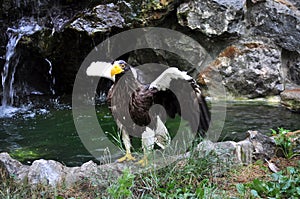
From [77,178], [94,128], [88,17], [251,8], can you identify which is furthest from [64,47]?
[77,178]

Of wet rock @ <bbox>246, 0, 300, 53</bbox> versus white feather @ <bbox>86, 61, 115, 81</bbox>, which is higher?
wet rock @ <bbox>246, 0, 300, 53</bbox>

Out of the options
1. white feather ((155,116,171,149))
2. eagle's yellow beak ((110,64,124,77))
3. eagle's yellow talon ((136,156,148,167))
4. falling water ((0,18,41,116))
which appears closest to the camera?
eagle's yellow talon ((136,156,148,167))

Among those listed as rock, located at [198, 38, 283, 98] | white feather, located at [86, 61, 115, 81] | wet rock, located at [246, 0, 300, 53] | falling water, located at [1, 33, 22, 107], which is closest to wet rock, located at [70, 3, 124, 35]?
falling water, located at [1, 33, 22, 107]

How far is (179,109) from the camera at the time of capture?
11.8ft

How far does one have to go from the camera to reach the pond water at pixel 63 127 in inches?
185

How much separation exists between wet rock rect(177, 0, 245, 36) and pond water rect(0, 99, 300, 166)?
5.25 ft

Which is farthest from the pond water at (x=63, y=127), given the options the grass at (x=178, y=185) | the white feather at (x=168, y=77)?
the grass at (x=178, y=185)

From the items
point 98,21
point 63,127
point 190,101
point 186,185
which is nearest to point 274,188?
point 186,185

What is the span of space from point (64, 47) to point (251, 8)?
3989mm

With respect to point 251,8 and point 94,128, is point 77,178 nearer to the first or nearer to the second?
point 94,128

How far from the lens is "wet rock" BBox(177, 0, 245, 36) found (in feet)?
23.8

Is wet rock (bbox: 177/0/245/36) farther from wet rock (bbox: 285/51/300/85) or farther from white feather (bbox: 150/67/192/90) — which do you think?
white feather (bbox: 150/67/192/90)

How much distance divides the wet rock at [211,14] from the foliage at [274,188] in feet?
16.6

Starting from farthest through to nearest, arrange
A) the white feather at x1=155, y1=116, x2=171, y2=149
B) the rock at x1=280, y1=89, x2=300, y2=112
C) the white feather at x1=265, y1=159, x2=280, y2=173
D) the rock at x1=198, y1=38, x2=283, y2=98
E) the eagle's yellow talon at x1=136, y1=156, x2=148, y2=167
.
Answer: the rock at x1=198, y1=38, x2=283, y2=98, the rock at x1=280, y1=89, x2=300, y2=112, the white feather at x1=155, y1=116, x2=171, y2=149, the white feather at x1=265, y1=159, x2=280, y2=173, the eagle's yellow talon at x1=136, y1=156, x2=148, y2=167
